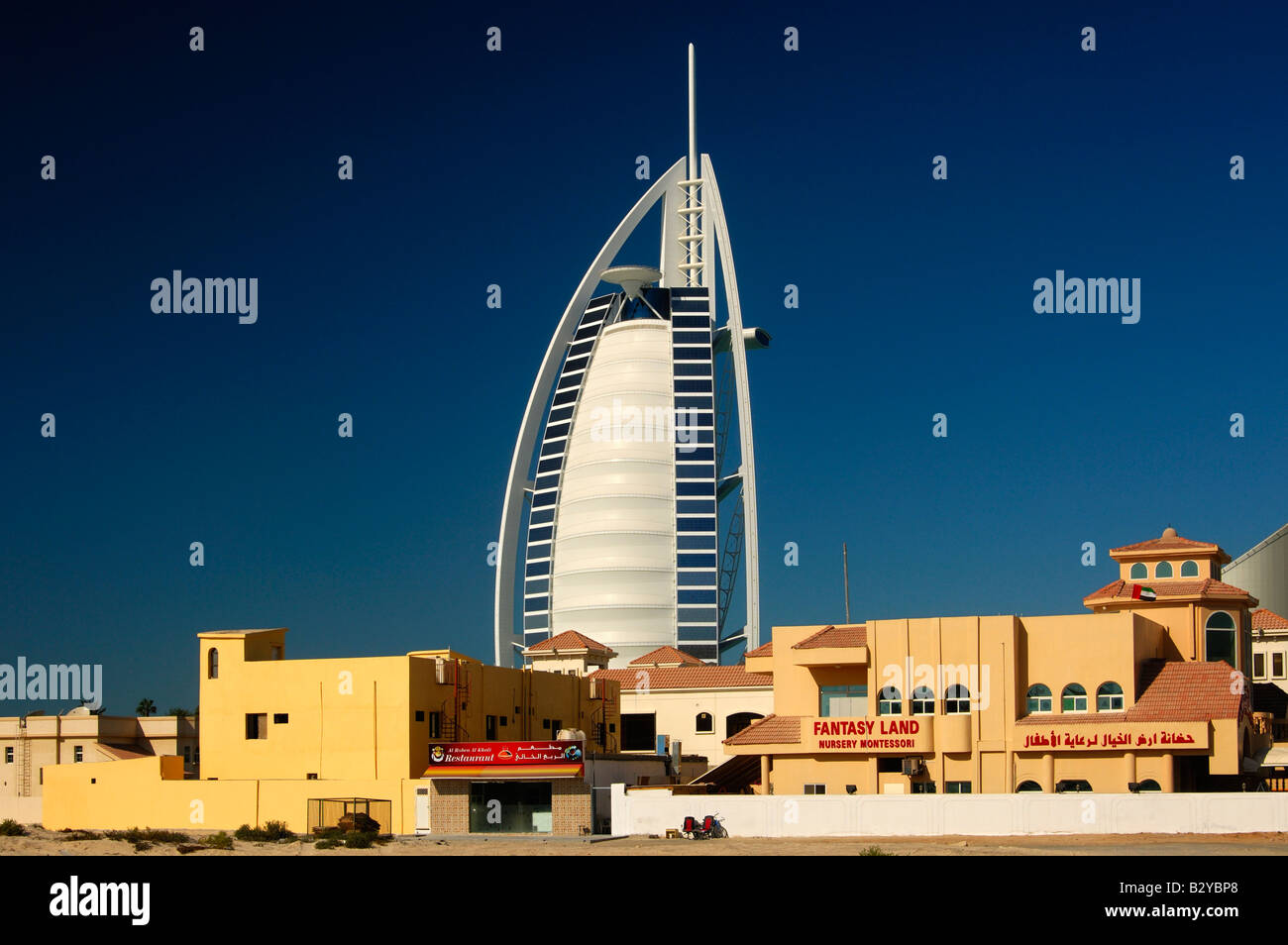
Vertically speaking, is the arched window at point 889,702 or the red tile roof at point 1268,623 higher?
the red tile roof at point 1268,623

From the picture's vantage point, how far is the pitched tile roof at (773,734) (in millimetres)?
61938

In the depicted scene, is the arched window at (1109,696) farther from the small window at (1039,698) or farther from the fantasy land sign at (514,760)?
A: the fantasy land sign at (514,760)

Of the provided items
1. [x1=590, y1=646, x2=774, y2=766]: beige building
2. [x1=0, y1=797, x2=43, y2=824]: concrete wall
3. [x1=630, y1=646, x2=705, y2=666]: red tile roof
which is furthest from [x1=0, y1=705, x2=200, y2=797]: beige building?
[x1=630, y1=646, x2=705, y2=666]: red tile roof

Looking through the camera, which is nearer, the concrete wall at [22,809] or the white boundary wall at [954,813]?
the white boundary wall at [954,813]

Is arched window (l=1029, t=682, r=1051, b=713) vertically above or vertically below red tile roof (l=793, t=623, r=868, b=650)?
below

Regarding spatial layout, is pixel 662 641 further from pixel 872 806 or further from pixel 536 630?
pixel 872 806

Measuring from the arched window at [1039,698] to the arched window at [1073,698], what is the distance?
503 millimetres

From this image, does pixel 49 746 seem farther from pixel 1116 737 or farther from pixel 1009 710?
pixel 1116 737

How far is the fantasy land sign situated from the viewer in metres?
58.0

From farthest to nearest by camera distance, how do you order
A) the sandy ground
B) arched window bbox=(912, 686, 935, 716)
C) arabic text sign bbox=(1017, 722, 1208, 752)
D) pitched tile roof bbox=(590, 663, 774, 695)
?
pitched tile roof bbox=(590, 663, 774, 695), arched window bbox=(912, 686, 935, 716), arabic text sign bbox=(1017, 722, 1208, 752), the sandy ground

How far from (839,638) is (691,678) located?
3225cm

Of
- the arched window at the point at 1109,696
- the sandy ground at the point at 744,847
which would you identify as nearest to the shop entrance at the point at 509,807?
the sandy ground at the point at 744,847

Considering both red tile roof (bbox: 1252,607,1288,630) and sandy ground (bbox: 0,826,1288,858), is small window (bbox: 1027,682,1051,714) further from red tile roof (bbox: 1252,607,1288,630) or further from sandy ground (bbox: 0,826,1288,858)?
red tile roof (bbox: 1252,607,1288,630)

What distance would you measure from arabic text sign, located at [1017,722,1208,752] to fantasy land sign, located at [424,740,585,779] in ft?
53.7
